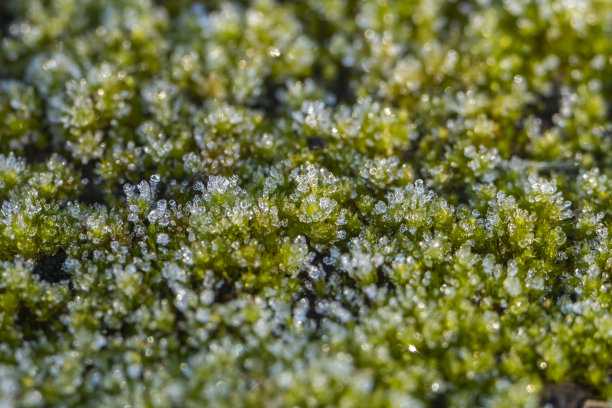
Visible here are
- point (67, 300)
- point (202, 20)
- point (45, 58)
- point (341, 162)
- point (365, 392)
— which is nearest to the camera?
point (365, 392)

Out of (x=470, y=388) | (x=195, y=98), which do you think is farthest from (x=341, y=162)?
(x=470, y=388)

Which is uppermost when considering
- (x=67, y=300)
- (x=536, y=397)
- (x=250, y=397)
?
(x=67, y=300)

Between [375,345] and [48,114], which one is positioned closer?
[375,345]

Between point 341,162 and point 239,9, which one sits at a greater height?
point 239,9

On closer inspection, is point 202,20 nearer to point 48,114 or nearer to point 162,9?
point 162,9

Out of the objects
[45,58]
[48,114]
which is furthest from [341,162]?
[45,58]

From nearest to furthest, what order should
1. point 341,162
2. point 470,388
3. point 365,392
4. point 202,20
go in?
1. point 365,392
2. point 470,388
3. point 341,162
4. point 202,20
